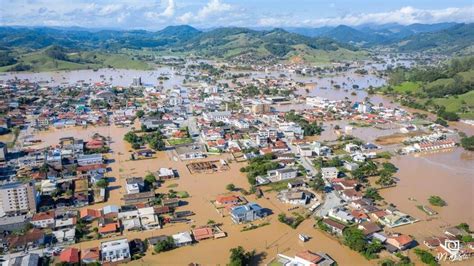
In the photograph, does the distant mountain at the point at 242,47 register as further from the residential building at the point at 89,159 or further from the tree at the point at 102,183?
the tree at the point at 102,183

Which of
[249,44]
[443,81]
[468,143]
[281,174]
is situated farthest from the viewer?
[249,44]

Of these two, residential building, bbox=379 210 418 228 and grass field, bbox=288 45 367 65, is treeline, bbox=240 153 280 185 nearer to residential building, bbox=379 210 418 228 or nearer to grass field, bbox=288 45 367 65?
residential building, bbox=379 210 418 228

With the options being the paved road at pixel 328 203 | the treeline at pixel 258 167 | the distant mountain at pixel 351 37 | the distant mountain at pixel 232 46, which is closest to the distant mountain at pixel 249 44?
the distant mountain at pixel 232 46

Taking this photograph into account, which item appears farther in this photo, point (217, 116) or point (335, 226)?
point (217, 116)

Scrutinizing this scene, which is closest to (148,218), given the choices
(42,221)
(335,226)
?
(42,221)

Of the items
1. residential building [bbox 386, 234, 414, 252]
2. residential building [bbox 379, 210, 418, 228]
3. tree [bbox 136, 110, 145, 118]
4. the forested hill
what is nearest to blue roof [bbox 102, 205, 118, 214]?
residential building [bbox 386, 234, 414, 252]

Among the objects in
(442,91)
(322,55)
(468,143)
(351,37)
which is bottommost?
(468,143)

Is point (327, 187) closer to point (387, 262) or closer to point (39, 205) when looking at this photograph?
point (387, 262)

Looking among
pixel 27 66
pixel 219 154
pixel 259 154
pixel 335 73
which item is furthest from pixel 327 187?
pixel 27 66

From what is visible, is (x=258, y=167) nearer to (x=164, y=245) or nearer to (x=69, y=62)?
(x=164, y=245)
